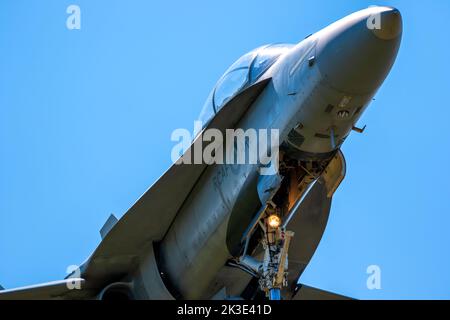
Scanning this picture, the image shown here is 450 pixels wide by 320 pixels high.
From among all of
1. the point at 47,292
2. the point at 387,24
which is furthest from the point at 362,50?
the point at 47,292

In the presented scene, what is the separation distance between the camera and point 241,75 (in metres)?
13.5

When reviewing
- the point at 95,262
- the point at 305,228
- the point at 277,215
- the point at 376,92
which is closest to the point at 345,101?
the point at 376,92

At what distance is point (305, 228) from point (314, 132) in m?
3.16

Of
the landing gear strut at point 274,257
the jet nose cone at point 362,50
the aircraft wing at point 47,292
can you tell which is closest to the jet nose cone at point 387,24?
the jet nose cone at point 362,50

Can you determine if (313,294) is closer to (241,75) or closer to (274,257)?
(274,257)

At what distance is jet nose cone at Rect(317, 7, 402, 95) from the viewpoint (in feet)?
36.3

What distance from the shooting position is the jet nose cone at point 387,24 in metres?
11.0

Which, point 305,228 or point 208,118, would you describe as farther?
point 305,228

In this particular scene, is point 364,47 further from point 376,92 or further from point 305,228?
point 305,228

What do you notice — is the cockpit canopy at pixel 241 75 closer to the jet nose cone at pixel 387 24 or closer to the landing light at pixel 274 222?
the landing light at pixel 274 222

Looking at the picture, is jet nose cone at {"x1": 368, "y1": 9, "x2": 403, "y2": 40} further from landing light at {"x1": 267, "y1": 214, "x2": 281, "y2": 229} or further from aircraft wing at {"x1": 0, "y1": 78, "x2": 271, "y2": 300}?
landing light at {"x1": 267, "y1": 214, "x2": 281, "y2": 229}

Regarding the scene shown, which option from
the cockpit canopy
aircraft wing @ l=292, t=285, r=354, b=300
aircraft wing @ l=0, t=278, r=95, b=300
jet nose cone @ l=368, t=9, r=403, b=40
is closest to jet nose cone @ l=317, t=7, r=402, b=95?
jet nose cone @ l=368, t=9, r=403, b=40

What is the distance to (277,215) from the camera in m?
12.6
